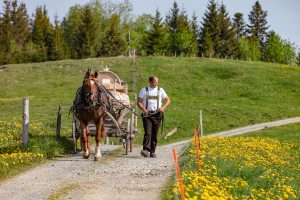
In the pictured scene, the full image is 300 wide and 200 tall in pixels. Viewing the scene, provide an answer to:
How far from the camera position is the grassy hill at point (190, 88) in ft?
131

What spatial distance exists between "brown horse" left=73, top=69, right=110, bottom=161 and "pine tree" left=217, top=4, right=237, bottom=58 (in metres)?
78.4

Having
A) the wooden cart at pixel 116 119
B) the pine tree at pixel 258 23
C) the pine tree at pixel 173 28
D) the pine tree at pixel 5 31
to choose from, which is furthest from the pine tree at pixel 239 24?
the wooden cart at pixel 116 119

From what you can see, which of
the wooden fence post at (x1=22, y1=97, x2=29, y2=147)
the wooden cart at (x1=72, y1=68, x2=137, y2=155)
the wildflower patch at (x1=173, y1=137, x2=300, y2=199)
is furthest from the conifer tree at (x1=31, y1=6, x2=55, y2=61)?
the wildflower patch at (x1=173, y1=137, x2=300, y2=199)

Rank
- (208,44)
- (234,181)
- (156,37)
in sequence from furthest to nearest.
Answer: (208,44), (156,37), (234,181)

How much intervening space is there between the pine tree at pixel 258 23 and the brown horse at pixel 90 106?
102 metres

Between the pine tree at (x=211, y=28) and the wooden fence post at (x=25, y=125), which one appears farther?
the pine tree at (x=211, y=28)

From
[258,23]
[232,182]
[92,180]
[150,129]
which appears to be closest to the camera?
[232,182]

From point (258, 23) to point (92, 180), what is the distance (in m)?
107

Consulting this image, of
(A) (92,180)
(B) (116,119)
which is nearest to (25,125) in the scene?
(B) (116,119)

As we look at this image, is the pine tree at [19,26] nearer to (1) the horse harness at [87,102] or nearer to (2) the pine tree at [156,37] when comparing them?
(2) the pine tree at [156,37]

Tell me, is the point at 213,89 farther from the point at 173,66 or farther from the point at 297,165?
the point at 297,165

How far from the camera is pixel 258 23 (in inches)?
4473

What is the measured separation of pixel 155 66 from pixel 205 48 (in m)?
25.4

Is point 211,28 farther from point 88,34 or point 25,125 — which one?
point 25,125
